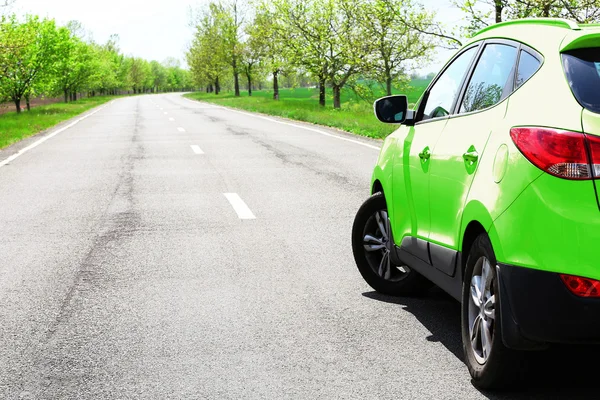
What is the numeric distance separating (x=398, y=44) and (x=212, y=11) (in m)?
48.2

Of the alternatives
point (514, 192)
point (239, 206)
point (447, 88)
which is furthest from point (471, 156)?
point (239, 206)

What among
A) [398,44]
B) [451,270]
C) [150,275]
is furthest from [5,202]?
[398,44]

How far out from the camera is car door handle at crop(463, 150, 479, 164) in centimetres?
362

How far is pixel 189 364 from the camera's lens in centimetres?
400

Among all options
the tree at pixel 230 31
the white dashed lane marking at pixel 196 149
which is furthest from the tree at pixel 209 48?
the white dashed lane marking at pixel 196 149

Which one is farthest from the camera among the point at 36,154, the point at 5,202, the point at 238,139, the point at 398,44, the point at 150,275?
the point at 398,44

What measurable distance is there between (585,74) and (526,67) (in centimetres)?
41

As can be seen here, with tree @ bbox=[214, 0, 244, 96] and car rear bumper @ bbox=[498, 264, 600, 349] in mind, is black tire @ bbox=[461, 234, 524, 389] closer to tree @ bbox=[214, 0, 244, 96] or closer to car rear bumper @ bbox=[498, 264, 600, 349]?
car rear bumper @ bbox=[498, 264, 600, 349]

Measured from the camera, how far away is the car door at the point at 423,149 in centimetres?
435

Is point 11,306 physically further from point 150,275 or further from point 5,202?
point 5,202

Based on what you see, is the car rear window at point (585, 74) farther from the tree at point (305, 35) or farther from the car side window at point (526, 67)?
the tree at point (305, 35)

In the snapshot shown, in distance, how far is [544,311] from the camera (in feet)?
9.86

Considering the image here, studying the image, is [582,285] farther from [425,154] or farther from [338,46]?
[338,46]

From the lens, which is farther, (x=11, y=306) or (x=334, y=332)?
(x=11, y=306)
